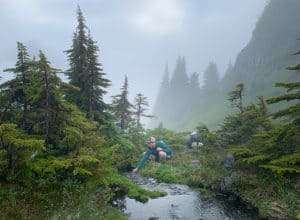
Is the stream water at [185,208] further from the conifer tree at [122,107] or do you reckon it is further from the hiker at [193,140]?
the conifer tree at [122,107]

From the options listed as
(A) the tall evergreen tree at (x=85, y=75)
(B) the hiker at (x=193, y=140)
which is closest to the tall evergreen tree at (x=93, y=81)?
(A) the tall evergreen tree at (x=85, y=75)

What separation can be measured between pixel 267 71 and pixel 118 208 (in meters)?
102

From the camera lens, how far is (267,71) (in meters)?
108

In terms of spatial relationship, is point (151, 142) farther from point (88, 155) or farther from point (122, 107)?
point (88, 155)

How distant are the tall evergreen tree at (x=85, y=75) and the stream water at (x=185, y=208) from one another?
32.0 ft

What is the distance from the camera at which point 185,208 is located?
17219 mm

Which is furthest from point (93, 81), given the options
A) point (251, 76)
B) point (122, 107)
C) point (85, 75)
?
point (251, 76)

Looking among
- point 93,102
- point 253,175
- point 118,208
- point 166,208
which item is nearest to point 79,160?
point 118,208

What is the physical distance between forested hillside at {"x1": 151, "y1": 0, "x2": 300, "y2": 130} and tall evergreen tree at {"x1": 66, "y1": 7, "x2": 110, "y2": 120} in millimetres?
61116

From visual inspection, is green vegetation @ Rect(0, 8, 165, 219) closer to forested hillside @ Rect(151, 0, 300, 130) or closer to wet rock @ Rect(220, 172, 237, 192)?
wet rock @ Rect(220, 172, 237, 192)

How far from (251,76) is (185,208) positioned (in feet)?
347

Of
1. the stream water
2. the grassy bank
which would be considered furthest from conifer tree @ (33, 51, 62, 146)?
the grassy bank

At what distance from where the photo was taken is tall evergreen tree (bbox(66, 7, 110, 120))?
25.5 metres

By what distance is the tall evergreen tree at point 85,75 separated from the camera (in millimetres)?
25453
